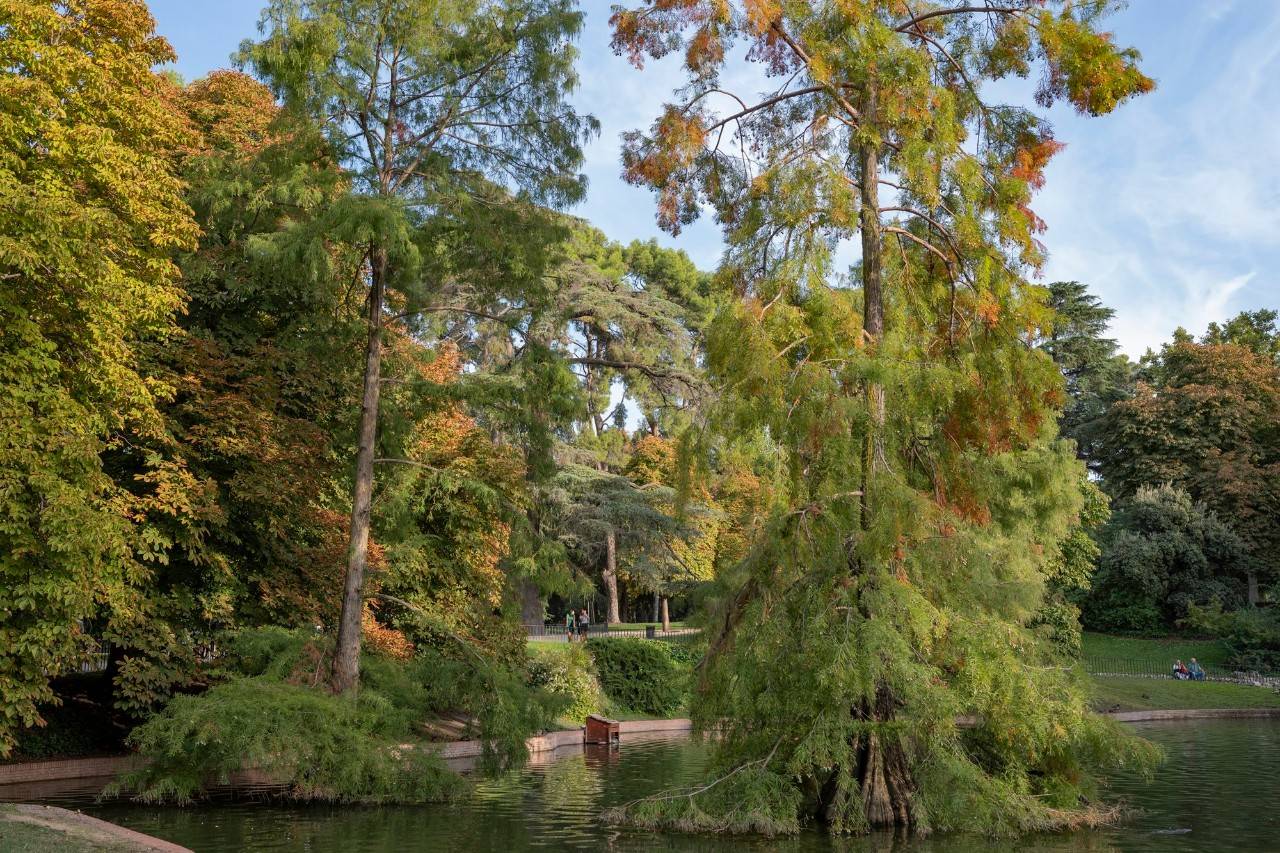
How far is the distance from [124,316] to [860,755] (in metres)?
11.3

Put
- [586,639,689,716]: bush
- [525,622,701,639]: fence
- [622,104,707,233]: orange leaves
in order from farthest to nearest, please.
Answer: [525,622,701,639]: fence < [586,639,689,716]: bush < [622,104,707,233]: orange leaves

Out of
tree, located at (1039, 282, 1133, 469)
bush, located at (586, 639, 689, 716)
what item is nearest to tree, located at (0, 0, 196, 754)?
bush, located at (586, 639, 689, 716)

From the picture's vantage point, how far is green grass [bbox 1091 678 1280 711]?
32.8 m

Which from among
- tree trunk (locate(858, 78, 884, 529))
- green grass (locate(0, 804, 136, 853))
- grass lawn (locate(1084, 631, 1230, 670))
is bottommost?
green grass (locate(0, 804, 136, 853))

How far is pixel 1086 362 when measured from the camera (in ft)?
199

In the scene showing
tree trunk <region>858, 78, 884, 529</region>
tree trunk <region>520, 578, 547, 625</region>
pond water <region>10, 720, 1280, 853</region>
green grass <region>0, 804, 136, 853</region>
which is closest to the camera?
green grass <region>0, 804, 136, 853</region>

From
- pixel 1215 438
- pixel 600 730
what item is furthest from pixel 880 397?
pixel 1215 438

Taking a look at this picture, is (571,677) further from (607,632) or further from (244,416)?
(607,632)

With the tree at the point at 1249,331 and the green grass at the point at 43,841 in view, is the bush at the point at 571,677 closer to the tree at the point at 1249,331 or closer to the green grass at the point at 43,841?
the green grass at the point at 43,841

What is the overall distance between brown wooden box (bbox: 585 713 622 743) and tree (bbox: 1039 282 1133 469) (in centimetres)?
4328

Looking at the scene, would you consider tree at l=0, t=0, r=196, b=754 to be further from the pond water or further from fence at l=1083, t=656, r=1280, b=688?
fence at l=1083, t=656, r=1280, b=688

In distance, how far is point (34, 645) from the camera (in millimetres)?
13562

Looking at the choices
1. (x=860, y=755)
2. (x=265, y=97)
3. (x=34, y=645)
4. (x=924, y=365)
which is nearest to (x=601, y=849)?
(x=860, y=755)

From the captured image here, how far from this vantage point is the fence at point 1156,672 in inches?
1486
